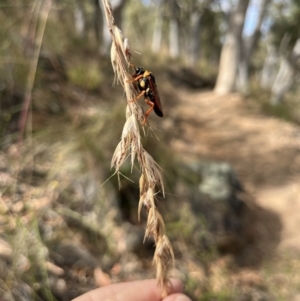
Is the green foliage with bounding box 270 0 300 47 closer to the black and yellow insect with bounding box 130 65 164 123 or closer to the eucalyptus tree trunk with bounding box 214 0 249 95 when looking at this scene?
the eucalyptus tree trunk with bounding box 214 0 249 95

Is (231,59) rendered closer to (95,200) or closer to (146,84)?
(95,200)

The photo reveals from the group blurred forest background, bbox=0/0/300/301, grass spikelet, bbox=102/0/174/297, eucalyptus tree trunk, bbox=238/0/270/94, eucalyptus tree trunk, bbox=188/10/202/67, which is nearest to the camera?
grass spikelet, bbox=102/0/174/297

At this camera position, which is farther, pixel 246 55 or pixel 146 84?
pixel 246 55

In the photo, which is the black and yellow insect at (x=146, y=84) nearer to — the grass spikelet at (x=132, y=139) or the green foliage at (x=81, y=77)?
the grass spikelet at (x=132, y=139)

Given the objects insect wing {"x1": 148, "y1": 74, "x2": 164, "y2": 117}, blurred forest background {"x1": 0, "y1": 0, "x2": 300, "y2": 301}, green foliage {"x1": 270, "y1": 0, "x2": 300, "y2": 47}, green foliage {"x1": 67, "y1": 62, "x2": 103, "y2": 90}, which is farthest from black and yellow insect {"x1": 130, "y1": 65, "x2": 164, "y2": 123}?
green foliage {"x1": 270, "y1": 0, "x2": 300, "y2": 47}

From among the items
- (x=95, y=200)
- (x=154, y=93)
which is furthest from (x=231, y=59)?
(x=154, y=93)

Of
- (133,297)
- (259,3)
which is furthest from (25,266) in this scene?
(259,3)

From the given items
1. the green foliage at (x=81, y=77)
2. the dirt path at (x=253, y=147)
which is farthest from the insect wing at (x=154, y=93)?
the dirt path at (x=253, y=147)

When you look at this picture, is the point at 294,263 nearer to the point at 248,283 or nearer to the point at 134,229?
the point at 248,283
